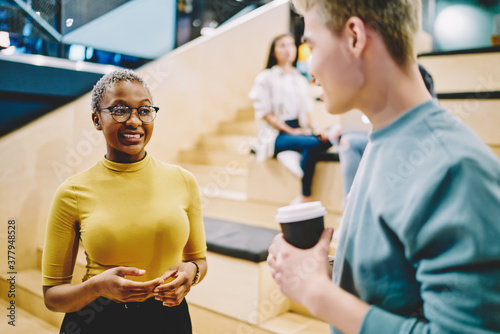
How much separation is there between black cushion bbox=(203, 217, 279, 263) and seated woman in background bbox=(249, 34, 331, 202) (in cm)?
88

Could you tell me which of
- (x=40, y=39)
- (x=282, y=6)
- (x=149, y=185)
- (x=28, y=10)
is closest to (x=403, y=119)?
(x=149, y=185)

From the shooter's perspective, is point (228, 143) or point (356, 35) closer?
point (356, 35)

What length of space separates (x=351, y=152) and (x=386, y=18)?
157 centimetres

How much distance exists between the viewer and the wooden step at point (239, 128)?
399 centimetres

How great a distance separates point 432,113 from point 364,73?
118 mm

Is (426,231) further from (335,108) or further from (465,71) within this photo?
(465,71)

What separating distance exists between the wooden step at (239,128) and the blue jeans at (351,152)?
1809mm

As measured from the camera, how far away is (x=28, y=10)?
1281mm

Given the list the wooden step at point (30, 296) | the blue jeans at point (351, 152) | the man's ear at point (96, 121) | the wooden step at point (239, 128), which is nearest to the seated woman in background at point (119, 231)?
the man's ear at point (96, 121)

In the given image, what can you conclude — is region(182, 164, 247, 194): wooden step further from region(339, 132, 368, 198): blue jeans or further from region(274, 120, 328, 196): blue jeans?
region(339, 132, 368, 198): blue jeans

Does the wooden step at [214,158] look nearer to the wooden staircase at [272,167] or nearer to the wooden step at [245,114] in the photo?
the wooden staircase at [272,167]

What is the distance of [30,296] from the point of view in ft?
3.32

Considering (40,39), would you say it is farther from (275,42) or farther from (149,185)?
(275,42)

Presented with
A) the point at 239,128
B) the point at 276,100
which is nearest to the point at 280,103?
the point at 276,100
